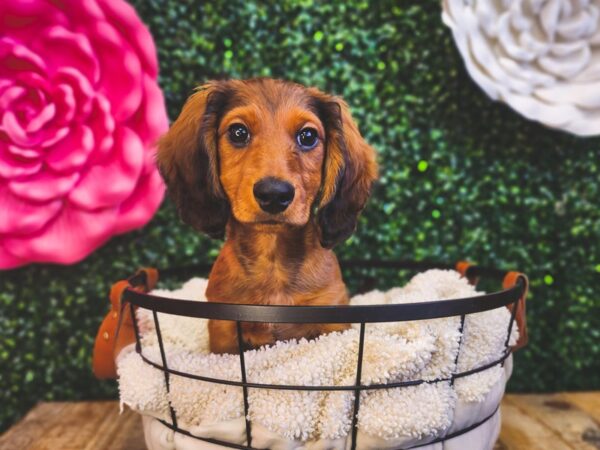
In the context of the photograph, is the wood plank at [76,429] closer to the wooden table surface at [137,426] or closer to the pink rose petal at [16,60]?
the wooden table surface at [137,426]

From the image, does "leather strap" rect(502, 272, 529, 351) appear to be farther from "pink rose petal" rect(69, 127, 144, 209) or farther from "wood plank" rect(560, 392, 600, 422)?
"pink rose petal" rect(69, 127, 144, 209)

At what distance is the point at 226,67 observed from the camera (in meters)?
1.31

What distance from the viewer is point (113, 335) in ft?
3.03

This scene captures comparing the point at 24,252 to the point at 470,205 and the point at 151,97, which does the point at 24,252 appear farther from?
the point at 470,205

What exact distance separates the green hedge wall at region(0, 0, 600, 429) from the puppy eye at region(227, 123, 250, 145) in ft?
1.71

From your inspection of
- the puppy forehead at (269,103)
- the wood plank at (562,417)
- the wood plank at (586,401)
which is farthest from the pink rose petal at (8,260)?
the wood plank at (586,401)

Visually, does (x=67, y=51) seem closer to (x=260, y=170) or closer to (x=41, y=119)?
(x=41, y=119)

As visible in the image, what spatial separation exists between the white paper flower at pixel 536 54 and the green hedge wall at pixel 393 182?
126 mm

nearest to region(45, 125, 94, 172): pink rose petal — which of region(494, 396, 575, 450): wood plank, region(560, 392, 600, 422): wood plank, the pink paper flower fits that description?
the pink paper flower

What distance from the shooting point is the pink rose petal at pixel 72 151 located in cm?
120

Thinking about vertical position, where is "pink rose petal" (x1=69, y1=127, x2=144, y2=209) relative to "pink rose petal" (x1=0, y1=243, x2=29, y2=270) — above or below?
above

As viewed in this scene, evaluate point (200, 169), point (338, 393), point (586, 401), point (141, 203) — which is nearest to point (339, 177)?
point (200, 169)

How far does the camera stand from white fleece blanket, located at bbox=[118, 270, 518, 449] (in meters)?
0.70

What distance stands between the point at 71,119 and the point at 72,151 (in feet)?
0.22
